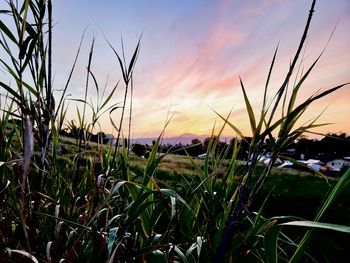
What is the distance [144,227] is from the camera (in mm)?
1494

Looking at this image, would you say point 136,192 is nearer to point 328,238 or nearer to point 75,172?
point 75,172

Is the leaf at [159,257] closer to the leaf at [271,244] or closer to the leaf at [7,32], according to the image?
the leaf at [271,244]

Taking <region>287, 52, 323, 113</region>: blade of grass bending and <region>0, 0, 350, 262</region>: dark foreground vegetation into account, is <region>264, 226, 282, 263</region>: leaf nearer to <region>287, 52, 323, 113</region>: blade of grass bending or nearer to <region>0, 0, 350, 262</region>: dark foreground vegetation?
<region>0, 0, 350, 262</region>: dark foreground vegetation

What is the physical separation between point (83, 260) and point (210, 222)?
0.54 metres

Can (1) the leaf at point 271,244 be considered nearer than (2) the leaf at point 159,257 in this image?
Yes

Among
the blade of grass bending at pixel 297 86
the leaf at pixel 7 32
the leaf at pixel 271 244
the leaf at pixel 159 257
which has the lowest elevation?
the leaf at pixel 159 257

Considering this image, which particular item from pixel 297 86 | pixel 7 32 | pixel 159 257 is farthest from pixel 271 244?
pixel 7 32

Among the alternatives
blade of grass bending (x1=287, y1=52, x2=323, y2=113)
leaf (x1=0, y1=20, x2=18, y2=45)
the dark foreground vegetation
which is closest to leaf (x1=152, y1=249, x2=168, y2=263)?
the dark foreground vegetation

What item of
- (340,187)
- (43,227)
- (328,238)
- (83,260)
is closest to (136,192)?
(83,260)

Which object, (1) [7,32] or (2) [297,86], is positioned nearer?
(2) [297,86]

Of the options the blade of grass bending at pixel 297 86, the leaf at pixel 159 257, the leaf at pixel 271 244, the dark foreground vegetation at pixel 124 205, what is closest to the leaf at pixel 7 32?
the dark foreground vegetation at pixel 124 205

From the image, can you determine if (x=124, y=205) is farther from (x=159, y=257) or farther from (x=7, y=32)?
(x=7, y=32)

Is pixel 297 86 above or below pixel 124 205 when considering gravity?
above

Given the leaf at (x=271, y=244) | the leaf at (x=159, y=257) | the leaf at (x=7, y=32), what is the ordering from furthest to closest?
the leaf at (x=7, y=32), the leaf at (x=159, y=257), the leaf at (x=271, y=244)
